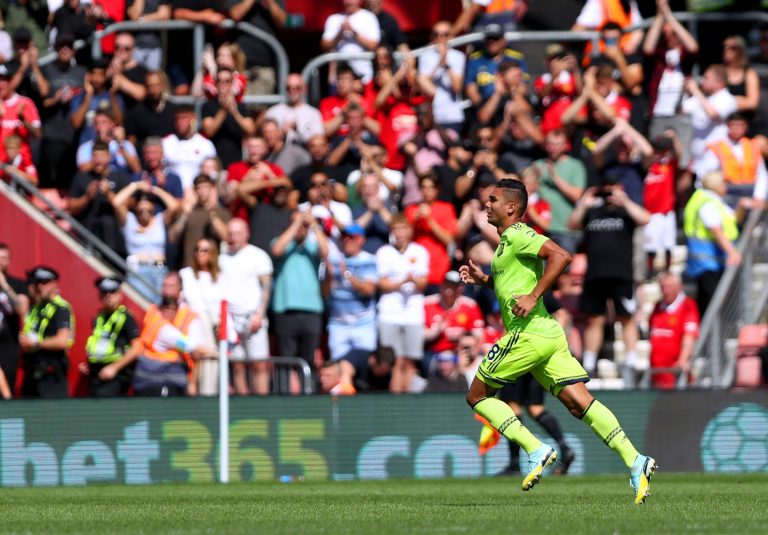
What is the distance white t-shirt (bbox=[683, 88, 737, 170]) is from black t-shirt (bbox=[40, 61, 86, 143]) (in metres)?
7.99

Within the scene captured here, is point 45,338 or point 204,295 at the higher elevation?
point 204,295

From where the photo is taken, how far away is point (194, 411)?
17422mm

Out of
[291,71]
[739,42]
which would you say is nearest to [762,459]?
[739,42]

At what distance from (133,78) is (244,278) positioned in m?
3.82

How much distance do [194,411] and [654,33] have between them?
830cm

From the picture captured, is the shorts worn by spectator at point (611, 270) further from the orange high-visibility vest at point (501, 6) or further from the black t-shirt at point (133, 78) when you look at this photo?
the black t-shirt at point (133, 78)

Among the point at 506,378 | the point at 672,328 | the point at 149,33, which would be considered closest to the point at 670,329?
the point at 672,328

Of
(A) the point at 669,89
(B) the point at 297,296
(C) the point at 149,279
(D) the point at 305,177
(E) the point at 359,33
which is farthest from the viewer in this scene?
(E) the point at 359,33

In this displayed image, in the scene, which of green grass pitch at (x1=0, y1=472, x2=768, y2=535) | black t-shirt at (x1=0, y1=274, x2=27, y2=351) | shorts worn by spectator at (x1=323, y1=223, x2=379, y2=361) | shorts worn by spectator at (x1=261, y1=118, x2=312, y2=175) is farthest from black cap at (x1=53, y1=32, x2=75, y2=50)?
green grass pitch at (x1=0, y1=472, x2=768, y2=535)

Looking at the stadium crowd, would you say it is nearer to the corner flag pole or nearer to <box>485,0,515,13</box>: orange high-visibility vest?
<box>485,0,515,13</box>: orange high-visibility vest

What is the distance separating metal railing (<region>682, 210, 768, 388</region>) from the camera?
18703 millimetres

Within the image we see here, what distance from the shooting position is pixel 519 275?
11.3 meters

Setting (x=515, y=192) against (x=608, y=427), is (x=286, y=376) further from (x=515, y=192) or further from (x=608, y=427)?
(x=608, y=427)

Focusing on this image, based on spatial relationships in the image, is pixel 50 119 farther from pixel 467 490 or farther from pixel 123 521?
pixel 123 521
